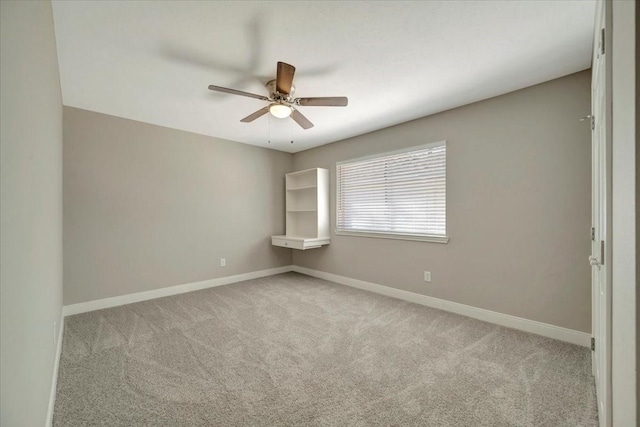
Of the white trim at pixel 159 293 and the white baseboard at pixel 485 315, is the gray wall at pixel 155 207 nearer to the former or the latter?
→ the white trim at pixel 159 293

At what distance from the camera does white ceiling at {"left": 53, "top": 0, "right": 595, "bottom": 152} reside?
1.79m

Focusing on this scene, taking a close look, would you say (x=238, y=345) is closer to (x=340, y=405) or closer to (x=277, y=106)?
(x=340, y=405)

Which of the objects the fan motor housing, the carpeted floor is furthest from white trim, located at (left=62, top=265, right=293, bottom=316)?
the fan motor housing

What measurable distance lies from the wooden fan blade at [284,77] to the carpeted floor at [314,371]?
231 cm

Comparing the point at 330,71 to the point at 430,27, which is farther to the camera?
the point at 330,71

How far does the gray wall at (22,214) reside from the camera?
0.85 metres

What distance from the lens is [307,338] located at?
272 centimetres

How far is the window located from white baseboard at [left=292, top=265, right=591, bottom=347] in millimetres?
776

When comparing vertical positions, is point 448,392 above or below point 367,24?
below

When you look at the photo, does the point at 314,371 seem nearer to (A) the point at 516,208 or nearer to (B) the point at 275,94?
(B) the point at 275,94

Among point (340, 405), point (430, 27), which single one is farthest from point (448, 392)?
point (430, 27)

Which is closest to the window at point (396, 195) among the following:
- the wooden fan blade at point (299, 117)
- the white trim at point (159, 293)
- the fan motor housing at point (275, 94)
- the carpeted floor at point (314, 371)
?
the carpeted floor at point (314, 371)

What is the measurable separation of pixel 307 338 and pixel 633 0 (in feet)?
9.27

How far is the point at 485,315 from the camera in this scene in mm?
3121
